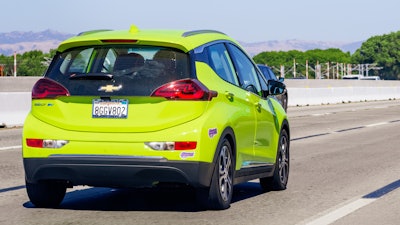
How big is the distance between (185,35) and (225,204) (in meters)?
1.59

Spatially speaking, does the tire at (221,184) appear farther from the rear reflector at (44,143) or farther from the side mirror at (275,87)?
the side mirror at (275,87)

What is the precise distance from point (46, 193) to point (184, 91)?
5.54ft

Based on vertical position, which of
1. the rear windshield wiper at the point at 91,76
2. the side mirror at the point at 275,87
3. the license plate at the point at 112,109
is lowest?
the side mirror at the point at 275,87

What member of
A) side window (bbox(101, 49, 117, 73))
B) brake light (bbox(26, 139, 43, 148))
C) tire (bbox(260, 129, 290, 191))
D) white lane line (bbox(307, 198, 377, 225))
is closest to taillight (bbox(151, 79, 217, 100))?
side window (bbox(101, 49, 117, 73))

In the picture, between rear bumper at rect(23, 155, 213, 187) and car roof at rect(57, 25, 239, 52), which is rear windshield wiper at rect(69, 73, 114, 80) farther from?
rear bumper at rect(23, 155, 213, 187)

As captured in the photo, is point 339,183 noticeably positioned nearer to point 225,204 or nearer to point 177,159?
point 225,204

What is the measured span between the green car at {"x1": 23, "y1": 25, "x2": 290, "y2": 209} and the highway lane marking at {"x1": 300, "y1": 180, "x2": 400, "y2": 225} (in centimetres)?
98

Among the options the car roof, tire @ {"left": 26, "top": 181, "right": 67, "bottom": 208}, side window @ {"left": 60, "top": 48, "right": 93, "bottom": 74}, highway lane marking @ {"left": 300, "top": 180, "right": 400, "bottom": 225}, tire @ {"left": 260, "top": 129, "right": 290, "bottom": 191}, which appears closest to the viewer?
highway lane marking @ {"left": 300, "top": 180, "right": 400, "bottom": 225}

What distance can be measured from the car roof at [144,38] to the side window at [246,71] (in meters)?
0.76

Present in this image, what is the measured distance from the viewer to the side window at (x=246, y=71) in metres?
10.4

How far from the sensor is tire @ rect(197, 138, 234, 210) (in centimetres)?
912

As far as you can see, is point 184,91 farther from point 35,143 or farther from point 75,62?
point 35,143

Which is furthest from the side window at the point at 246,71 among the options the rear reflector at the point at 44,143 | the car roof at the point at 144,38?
the rear reflector at the point at 44,143

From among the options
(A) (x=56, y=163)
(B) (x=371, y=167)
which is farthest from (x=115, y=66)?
(B) (x=371, y=167)
